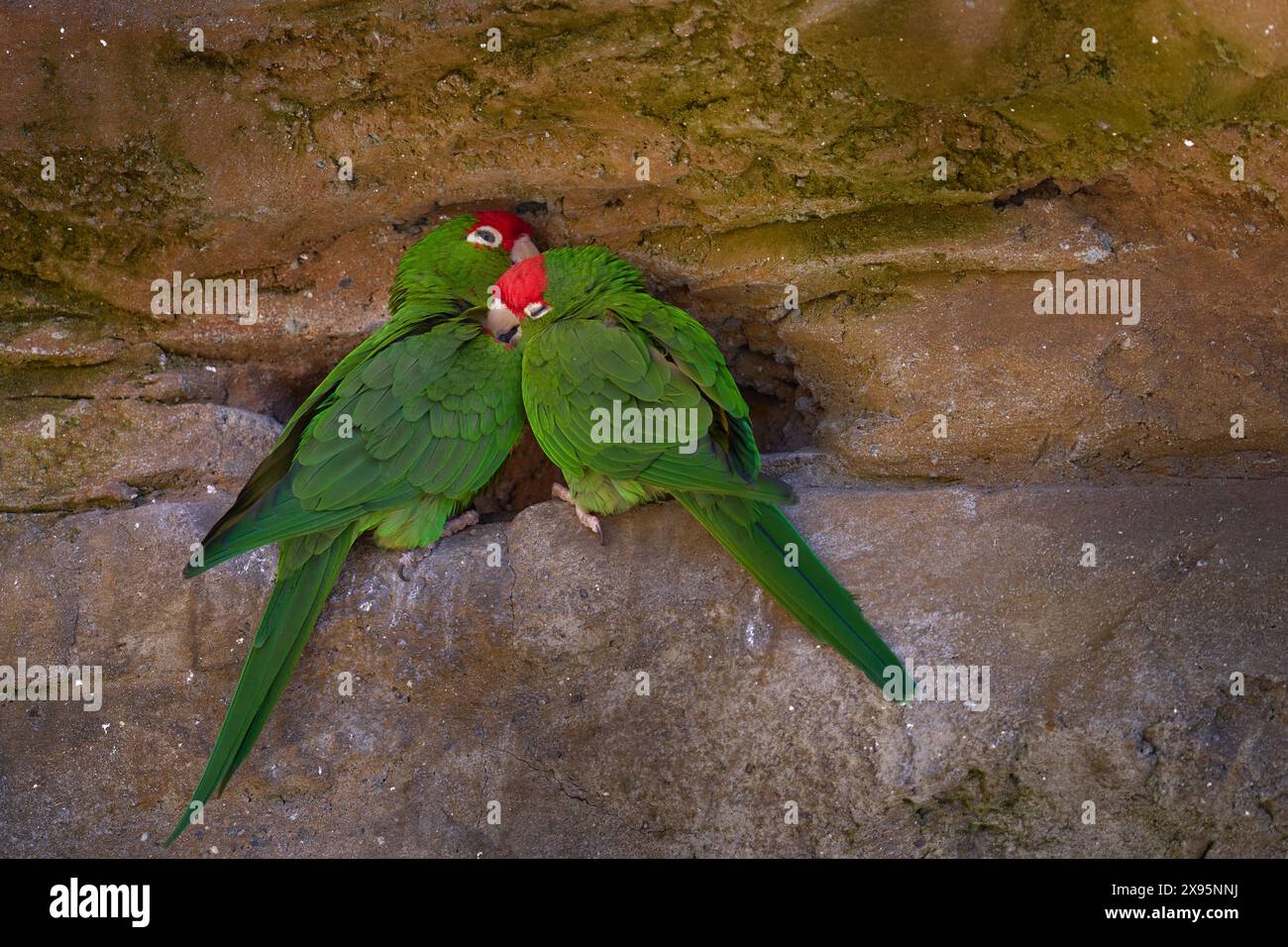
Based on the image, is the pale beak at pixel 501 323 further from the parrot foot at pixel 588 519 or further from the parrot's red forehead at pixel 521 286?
the parrot foot at pixel 588 519

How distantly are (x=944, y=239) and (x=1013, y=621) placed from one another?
1.19 metres

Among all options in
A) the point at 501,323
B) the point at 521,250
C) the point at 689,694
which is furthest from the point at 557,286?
the point at 689,694

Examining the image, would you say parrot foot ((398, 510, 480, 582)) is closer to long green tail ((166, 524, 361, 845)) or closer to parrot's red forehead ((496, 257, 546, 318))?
long green tail ((166, 524, 361, 845))

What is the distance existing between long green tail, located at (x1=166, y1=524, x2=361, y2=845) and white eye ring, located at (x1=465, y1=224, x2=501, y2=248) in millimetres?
1034

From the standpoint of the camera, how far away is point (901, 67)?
316 centimetres

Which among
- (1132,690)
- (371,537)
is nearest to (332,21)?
(371,537)

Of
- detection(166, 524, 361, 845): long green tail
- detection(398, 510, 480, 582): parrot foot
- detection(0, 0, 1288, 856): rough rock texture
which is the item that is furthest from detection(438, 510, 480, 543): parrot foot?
detection(166, 524, 361, 845): long green tail

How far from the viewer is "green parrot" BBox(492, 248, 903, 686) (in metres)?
3.29

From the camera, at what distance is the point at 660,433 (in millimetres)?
3361

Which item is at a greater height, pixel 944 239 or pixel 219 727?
pixel 944 239

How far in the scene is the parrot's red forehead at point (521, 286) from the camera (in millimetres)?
3686

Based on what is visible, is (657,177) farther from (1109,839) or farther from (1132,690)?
(1109,839)

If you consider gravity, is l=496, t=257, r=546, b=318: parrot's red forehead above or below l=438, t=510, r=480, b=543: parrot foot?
above

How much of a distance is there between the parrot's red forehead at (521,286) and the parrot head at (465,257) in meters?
0.26
